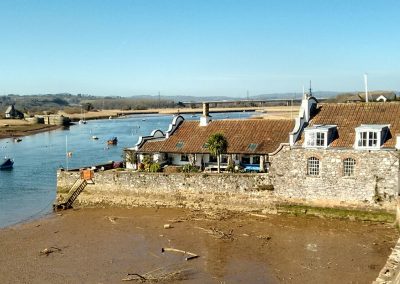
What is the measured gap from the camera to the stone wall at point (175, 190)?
32.4m

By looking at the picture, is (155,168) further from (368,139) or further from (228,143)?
(368,139)

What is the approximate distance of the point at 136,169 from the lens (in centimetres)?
3881

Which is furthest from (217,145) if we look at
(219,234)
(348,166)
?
(348,166)

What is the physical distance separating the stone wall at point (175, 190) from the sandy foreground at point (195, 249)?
1.04 m

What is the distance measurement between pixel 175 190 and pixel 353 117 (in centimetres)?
1290

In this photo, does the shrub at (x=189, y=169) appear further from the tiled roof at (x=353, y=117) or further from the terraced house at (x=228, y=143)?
the tiled roof at (x=353, y=117)

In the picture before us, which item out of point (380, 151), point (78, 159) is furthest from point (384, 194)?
point (78, 159)

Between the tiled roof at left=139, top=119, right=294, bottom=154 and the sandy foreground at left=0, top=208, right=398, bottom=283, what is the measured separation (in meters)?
5.65

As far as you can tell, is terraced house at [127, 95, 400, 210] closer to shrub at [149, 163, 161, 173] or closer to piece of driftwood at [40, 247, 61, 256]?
A: shrub at [149, 163, 161, 173]

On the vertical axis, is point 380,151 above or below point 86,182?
above

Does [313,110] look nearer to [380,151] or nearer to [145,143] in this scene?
[380,151]

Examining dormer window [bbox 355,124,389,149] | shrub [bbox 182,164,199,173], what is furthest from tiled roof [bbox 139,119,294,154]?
dormer window [bbox 355,124,389,149]

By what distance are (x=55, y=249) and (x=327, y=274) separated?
14.8 meters

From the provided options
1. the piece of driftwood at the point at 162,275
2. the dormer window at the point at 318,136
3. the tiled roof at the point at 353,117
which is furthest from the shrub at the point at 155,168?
the piece of driftwood at the point at 162,275
